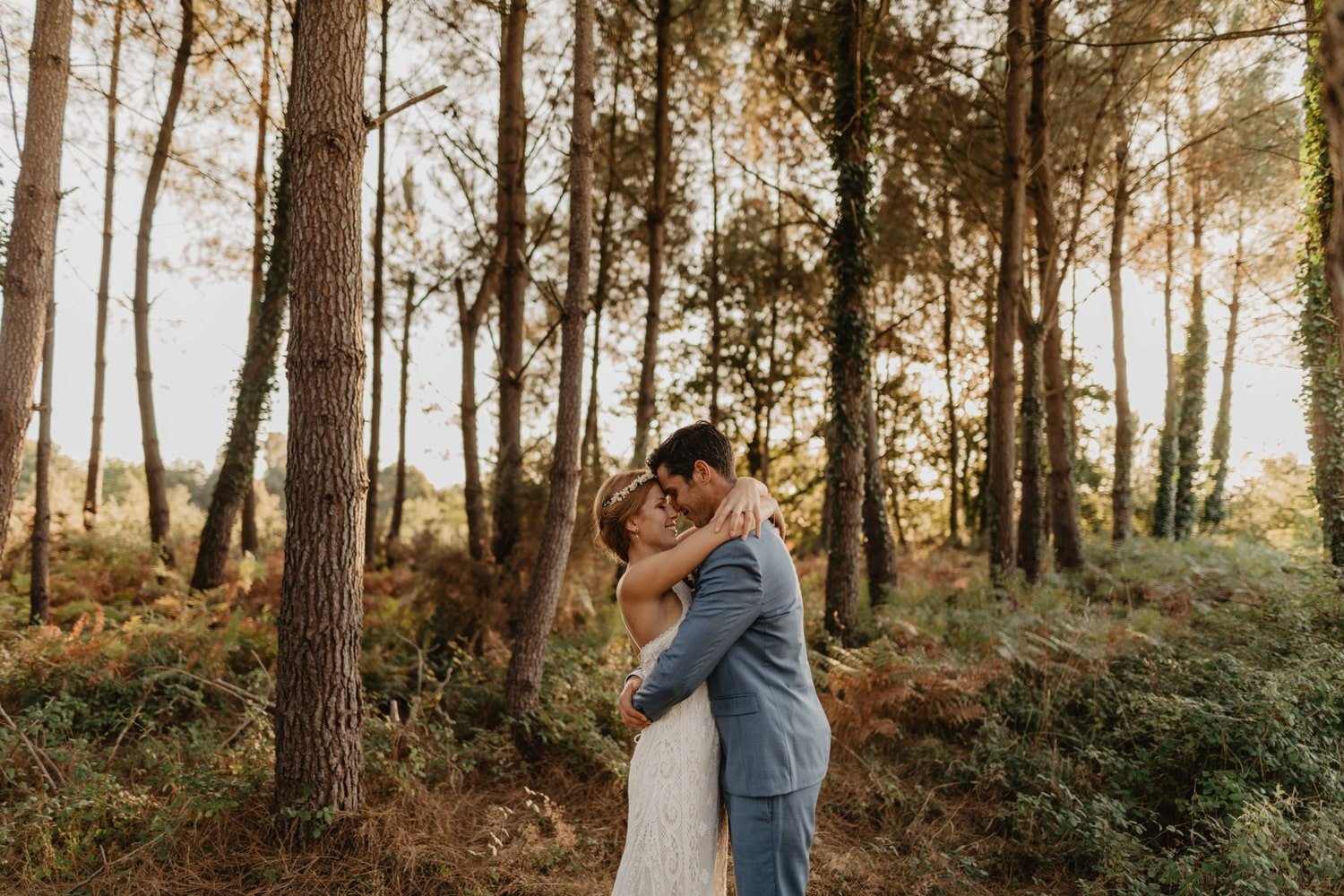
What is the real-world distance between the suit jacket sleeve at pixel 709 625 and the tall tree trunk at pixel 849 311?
7416mm

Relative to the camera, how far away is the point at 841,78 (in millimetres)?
10336

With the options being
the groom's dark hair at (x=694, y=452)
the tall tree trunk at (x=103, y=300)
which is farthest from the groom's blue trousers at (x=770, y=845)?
the tall tree trunk at (x=103, y=300)

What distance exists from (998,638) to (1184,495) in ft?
55.7

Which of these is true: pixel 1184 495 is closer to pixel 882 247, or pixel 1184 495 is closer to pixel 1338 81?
pixel 882 247

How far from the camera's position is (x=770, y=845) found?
9.27 feet

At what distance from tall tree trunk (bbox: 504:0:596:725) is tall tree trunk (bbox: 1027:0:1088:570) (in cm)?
801

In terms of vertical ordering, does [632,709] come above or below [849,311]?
below

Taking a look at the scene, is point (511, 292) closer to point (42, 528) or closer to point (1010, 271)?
point (42, 528)

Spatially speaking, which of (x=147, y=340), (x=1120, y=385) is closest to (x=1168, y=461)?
(x=1120, y=385)

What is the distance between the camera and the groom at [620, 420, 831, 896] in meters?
2.80

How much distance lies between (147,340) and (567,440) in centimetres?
938

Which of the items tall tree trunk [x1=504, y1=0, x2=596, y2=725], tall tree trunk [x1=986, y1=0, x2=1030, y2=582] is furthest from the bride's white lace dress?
tall tree trunk [x1=986, y1=0, x2=1030, y2=582]

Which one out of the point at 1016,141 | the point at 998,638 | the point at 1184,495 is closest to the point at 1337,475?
the point at 998,638

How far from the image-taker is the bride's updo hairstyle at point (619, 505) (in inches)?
130
